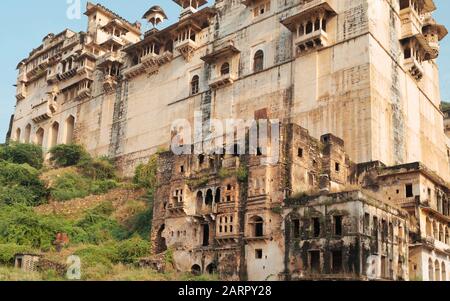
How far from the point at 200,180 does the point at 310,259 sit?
6.42 m

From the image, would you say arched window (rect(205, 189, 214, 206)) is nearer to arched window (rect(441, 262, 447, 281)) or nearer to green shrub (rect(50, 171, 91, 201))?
arched window (rect(441, 262, 447, 281))

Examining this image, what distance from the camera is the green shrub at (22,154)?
44.2m

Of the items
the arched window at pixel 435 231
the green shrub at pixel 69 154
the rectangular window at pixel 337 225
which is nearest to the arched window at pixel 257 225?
the rectangular window at pixel 337 225

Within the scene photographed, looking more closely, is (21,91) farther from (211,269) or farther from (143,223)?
(211,269)

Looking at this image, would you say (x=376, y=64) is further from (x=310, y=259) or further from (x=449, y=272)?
(x=310, y=259)

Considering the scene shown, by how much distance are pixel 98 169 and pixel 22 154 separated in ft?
26.6

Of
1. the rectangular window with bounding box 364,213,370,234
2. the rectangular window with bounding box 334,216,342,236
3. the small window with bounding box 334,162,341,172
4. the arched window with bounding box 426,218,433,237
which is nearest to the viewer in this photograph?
the rectangular window with bounding box 364,213,370,234

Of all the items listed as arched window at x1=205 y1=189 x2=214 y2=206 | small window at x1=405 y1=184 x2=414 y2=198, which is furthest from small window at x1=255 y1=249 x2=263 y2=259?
small window at x1=405 y1=184 x2=414 y2=198

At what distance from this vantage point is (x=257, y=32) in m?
34.2

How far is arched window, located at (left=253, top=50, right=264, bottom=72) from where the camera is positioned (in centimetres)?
3347

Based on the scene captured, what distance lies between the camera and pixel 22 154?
44938 millimetres

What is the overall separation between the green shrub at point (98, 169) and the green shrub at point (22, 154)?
19.7 ft

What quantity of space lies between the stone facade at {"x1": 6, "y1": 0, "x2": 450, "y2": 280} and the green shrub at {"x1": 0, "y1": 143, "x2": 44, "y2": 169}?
293 centimetres
